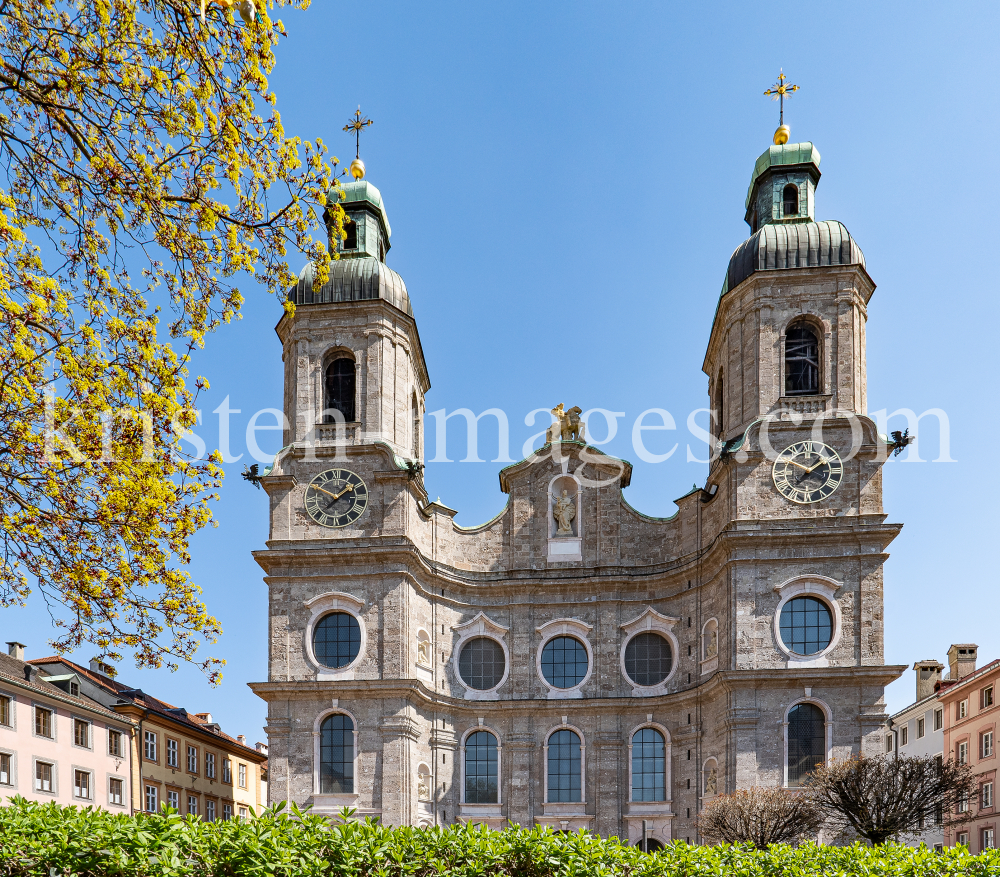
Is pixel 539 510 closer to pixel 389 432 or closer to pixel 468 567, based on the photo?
pixel 468 567

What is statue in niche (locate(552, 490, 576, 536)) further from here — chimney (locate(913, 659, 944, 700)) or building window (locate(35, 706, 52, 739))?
chimney (locate(913, 659, 944, 700))

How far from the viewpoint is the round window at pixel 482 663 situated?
128 ft

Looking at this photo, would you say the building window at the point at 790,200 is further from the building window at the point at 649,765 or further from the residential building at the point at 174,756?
the residential building at the point at 174,756

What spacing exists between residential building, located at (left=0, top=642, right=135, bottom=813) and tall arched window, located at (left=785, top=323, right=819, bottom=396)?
30838 millimetres

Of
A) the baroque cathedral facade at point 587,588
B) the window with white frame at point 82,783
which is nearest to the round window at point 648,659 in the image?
the baroque cathedral facade at point 587,588

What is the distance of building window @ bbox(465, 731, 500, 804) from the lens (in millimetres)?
37562

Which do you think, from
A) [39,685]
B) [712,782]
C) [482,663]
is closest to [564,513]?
[482,663]

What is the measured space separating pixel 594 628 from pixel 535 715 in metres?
4.10

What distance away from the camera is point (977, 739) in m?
47.2

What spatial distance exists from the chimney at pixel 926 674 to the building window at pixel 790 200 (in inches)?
1249

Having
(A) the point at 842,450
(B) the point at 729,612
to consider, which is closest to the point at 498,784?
(B) the point at 729,612

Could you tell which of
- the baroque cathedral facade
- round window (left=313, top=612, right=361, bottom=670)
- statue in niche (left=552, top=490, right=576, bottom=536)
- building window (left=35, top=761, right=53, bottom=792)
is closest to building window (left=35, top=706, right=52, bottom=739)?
building window (left=35, top=761, right=53, bottom=792)

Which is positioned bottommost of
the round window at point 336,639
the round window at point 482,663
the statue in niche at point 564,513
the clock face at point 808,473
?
the round window at point 482,663

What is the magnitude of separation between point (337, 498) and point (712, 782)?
17.4 m
